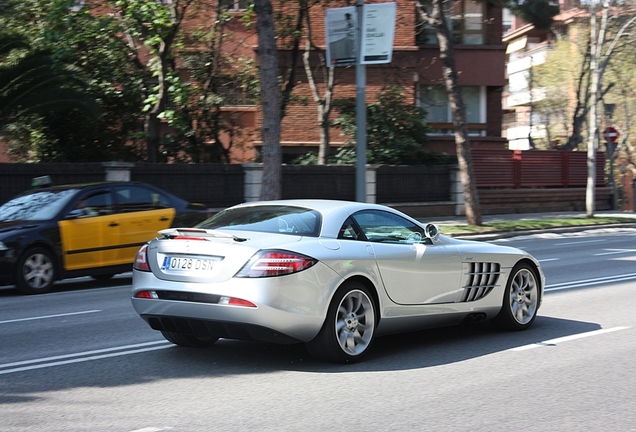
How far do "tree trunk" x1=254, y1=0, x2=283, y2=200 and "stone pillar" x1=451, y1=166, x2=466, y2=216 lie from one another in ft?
35.9

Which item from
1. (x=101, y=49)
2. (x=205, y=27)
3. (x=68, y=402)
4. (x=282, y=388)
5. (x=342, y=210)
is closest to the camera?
(x=68, y=402)

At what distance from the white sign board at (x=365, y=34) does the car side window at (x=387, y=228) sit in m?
11.7

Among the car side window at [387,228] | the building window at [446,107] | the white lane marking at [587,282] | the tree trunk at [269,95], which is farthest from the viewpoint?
the building window at [446,107]

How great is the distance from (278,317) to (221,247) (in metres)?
0.76

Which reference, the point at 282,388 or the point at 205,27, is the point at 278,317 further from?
the point at 205,27

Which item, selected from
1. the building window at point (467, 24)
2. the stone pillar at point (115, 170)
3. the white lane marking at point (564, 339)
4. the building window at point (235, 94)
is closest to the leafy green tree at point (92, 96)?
the stone pillar at point (115, 170)

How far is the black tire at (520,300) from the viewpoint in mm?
8656

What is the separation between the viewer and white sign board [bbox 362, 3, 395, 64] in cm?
1920

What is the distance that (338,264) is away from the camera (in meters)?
6.87

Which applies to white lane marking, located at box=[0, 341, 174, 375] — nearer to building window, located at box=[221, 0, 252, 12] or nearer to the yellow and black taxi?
the yellow and black taxi

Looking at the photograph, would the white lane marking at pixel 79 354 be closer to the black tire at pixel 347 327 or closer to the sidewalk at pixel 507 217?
the black tire at pixel 347 327

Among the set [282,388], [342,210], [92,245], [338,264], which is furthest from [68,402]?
[92,245]

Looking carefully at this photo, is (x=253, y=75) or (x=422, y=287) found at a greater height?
(x=253, y=75)

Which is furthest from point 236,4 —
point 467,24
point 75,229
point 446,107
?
point 75,229
